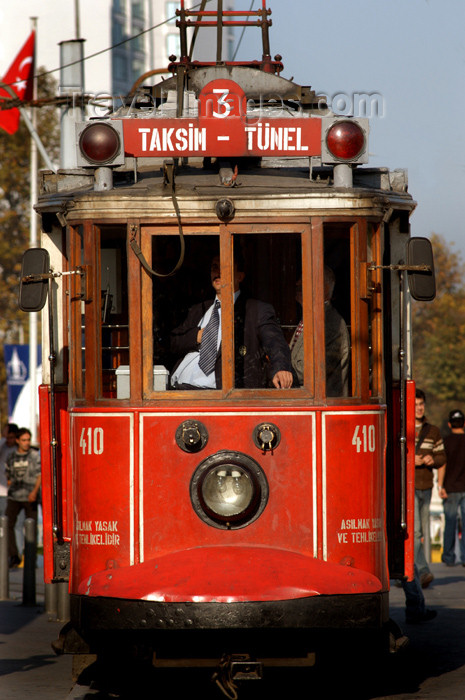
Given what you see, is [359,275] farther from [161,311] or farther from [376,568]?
[376,568]

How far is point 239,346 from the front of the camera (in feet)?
24.2

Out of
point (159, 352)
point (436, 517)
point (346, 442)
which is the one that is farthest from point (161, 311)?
point (436, 517)

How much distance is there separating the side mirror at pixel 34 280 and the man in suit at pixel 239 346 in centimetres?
82

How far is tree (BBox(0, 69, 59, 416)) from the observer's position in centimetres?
4206

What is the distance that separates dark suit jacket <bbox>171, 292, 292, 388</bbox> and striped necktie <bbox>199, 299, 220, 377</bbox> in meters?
0.04

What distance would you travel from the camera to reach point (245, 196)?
23.9 ft

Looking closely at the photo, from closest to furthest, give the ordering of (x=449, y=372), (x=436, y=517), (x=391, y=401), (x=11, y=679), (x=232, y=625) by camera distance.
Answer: (x=232, y=625)
(x=391, y=401)
(x=11, y=679)
(x=436, y=517)
(x=449, y=372)

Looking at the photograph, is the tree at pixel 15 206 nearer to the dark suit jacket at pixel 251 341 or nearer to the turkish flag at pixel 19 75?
the turkish flag at pixel 19 75

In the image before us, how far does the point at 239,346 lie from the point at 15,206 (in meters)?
37.9

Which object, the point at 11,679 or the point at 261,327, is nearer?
the point at 261,327

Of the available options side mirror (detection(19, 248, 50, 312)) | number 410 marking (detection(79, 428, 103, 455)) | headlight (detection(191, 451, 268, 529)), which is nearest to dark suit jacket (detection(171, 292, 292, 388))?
headlight (detection(191, 451, 268, 529))

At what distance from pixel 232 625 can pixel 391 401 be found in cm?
216

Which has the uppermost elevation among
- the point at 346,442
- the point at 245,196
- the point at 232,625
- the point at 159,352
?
the point at 245,196

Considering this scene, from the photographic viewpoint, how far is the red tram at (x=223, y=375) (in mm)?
7168
